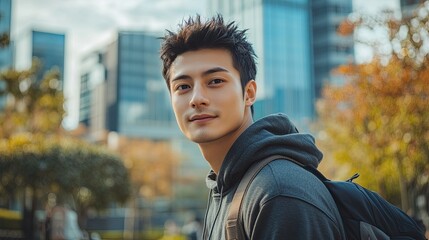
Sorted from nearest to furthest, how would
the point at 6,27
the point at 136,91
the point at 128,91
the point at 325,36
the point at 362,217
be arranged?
the point at 362,217 < the point at 325,36 < the point at 6,27 < the point at 128,91 < the point at 136,91

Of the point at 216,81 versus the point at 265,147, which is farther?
the point at 216,81

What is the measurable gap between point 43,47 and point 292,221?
423ft

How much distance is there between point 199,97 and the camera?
6.20 feet

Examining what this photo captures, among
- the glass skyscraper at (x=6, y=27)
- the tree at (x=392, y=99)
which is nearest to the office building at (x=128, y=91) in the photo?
the glass skyscraper at (x=6, y=27)

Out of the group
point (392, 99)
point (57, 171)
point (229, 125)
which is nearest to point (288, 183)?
point (229, 125)

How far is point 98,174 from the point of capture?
1734 cm

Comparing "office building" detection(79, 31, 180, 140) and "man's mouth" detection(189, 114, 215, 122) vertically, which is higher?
"office building" detection(79, 31, 180, 140)

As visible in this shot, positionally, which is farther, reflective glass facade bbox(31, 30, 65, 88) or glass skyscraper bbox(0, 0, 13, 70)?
reflective glass facade bbox(31, 30, 65, 88)

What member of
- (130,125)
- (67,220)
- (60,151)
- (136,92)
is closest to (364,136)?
(67,220)

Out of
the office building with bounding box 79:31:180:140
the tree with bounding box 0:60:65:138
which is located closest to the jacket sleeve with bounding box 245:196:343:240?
the tree with bounding box 0:60:65:138

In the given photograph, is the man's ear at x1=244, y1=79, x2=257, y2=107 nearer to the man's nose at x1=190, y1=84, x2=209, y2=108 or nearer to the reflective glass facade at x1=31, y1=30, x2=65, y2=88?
the man's nose at x1=190, y1=84, x2=209, y2=108

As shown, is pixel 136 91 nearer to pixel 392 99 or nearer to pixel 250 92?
pixel 392 99

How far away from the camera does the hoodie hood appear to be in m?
1.74

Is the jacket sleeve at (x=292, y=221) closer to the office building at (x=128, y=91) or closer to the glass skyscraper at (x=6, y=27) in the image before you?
the office building at (x=128, y=91)
